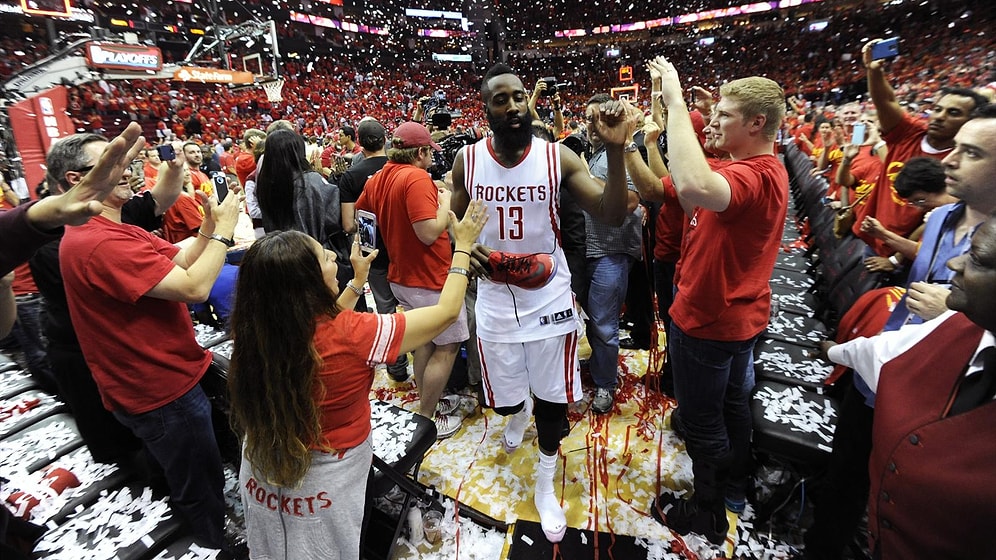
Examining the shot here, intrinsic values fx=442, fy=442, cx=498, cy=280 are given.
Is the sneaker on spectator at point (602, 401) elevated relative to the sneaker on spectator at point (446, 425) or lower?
elevated

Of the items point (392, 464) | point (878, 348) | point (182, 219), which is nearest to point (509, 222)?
point (392, 464)

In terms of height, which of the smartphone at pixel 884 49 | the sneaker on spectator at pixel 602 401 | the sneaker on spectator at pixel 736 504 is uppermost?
the smartphone at pixel 884 49

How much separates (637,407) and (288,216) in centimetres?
286

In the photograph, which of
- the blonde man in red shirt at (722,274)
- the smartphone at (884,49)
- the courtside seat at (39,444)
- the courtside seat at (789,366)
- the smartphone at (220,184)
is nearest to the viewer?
the blonde man in red shirt at (722,274)

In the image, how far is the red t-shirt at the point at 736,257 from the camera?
1.64m

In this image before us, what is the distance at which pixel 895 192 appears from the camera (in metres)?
2.75

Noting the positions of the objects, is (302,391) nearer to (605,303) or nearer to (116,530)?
(116,530)

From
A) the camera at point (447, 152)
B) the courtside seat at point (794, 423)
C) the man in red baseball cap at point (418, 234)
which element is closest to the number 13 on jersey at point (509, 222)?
the man in red baseball cap at point (418, 234)

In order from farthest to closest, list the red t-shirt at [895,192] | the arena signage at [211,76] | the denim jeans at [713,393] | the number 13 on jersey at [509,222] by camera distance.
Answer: the arena signage at [211,76] < the red t-shirt at [895,192] < the number 13 on jersey at [509,222] < the denim jeans at [713,393]

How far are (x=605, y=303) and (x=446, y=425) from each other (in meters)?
1.42

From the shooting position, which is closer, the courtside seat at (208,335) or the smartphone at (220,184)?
the courtside seat at (208,335)

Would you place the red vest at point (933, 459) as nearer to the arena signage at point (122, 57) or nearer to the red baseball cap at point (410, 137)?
the red baseball cap at point (410, 137)

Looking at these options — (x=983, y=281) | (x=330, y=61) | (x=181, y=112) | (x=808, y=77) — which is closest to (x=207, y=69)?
(x=181, y=112)

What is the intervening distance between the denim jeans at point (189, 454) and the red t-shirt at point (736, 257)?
2149 mm
